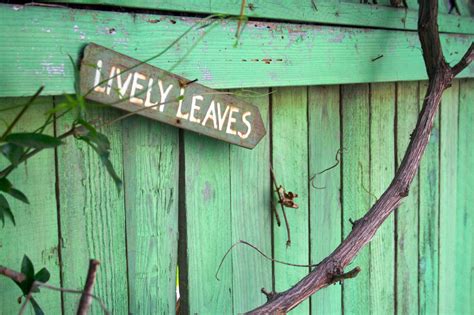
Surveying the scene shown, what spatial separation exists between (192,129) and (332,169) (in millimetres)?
539

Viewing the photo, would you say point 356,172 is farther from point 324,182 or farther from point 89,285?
point 89,285

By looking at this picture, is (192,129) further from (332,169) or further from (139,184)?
(332,169)

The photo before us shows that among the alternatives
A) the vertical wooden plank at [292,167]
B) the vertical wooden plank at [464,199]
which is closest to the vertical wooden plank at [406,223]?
the vertical wooden plank at [464,199]

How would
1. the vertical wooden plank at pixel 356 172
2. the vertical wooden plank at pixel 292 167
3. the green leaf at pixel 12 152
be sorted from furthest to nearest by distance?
the vertical wooden plank at pixel 356 172, the vertical wooden plank at pixel 292 167, the green leaf at pixel 12 152

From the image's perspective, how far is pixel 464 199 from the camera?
2129mm

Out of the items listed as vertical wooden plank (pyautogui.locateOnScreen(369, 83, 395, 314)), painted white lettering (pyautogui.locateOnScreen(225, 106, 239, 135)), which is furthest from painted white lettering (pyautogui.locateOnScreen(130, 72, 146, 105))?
vertical wooden plank (pyautogui.locateOnScreen(369, 83, 395, 314))

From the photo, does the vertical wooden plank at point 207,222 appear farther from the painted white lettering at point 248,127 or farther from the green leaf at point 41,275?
the green leaf at point 41,275

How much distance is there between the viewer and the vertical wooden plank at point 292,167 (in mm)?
1452

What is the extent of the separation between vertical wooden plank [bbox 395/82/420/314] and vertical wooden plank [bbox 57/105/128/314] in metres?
0.97

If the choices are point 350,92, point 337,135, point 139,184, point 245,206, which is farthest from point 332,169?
point 139,184

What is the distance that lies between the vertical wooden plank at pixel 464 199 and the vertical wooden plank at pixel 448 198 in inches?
1.4

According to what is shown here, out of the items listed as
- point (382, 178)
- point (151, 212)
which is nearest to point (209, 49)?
point (151, 212)

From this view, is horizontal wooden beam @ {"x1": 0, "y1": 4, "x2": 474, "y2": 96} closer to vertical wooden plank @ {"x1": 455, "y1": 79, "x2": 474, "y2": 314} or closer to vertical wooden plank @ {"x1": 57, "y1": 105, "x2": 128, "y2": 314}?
vertical wooden plank @ {"x1": 57, "y1": 105, "x2": 128, "y2": 314}

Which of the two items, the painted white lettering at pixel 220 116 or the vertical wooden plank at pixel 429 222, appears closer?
the painted white lettering at pixel 220 116
